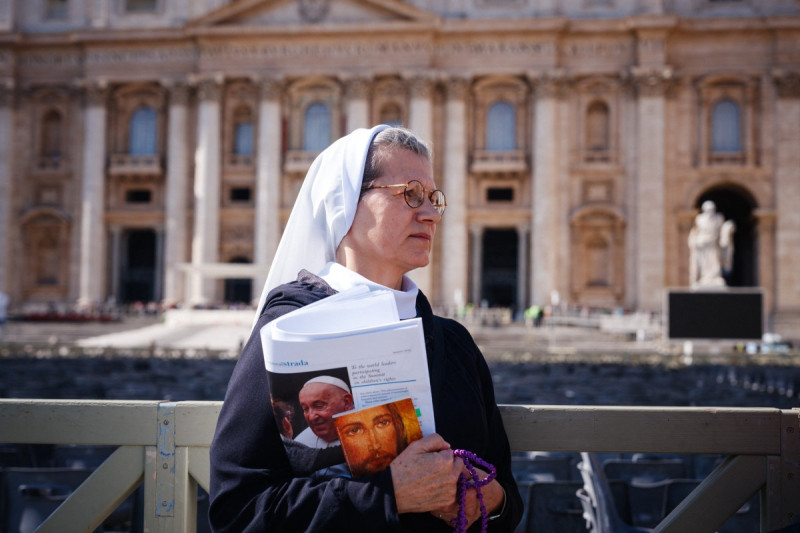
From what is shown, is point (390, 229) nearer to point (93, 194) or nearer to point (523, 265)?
point (523, 265)

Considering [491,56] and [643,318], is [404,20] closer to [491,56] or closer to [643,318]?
[491,56]

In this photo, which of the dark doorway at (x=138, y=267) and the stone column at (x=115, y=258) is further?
the dark doorway at (x=138, y=267)

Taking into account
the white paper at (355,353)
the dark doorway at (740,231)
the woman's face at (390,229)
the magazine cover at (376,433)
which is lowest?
the magazine cover at (376,433)

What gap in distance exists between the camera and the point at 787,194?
129 feet

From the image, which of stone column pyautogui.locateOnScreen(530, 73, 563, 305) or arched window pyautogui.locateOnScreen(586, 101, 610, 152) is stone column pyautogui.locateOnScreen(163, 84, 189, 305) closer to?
stone column pyautogui.locateOnScreen(530, 73, 563, 305)

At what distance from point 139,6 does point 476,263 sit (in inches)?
971

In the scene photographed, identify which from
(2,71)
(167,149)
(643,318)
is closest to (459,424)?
(643,318)

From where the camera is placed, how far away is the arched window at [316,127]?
42250 mm

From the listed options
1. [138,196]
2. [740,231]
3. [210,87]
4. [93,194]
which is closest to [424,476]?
[210,87]

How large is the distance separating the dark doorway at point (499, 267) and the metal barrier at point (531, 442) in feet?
131

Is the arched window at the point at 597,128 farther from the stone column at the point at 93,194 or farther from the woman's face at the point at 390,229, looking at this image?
the woman's face at the point at 390,229

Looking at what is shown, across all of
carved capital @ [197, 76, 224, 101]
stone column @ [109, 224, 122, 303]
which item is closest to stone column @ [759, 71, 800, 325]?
carved capital @ [197, 76, 224, 101]

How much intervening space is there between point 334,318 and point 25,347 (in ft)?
75.3

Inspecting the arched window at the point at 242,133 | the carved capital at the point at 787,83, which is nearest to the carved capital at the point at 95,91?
the arched window at the point at 242,133
